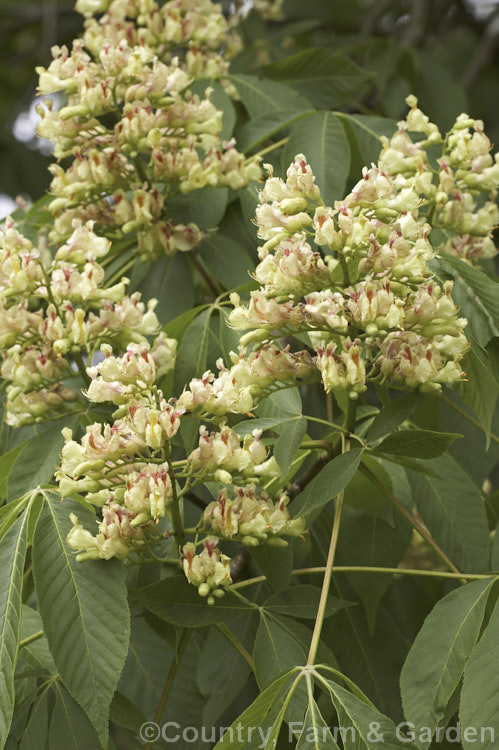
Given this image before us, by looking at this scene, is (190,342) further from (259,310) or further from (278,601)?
(278,601)

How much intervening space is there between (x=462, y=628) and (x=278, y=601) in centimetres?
40

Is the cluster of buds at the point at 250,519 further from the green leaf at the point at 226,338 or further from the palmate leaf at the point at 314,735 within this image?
the green leaf at the point at 226,338

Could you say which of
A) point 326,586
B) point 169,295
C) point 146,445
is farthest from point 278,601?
Result: point 169,295

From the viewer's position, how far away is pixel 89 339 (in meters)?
2.18

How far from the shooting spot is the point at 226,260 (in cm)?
264

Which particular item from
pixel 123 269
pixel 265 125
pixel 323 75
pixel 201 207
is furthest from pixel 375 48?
pixel 123 269

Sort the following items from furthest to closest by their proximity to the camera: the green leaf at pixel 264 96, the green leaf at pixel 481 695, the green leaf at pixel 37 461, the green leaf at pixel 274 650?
the green leaf at pixel 264 96
the green leaf at pixel 37 461
the green leaf at pixel 274 650
the green leaf at pixel 481 695

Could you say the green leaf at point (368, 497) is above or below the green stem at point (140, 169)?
below

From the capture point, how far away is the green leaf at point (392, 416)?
1.85 meters

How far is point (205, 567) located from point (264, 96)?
1.82 meters

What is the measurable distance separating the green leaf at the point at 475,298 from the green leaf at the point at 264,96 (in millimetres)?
1097

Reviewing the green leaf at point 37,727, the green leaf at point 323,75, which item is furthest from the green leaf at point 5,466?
the green leaf at point 323,75

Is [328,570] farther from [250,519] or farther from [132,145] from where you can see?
[132,145]

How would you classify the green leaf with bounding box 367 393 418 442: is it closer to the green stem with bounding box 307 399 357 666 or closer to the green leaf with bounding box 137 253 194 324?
the green stem with bounding box 307 399 357 666
